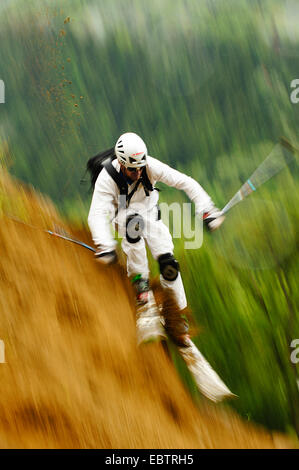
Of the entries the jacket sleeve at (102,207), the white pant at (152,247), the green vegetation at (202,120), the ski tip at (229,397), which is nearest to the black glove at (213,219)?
the white pant at (152,247)

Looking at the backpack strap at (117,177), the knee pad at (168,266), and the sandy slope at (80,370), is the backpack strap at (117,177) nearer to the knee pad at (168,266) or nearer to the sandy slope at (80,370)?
the knee pad at (168,266)

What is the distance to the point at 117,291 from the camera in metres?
4.66

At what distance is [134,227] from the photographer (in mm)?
3896

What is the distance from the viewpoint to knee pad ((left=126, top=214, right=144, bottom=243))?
386 cm

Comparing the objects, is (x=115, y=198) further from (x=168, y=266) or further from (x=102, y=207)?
(x=168, y=266)

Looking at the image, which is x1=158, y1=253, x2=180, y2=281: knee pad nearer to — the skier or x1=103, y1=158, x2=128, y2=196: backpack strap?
the skier

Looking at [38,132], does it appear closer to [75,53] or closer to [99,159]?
[75,53]

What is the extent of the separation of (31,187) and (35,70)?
2139 mm

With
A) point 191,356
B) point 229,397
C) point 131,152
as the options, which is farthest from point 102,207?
point 229,397

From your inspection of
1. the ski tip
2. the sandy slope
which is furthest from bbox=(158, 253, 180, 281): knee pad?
the ski tip

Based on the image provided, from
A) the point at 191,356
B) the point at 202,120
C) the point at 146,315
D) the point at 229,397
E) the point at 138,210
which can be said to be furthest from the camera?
the point at 202,120

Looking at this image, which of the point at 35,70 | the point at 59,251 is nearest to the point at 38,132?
the point at 35,70

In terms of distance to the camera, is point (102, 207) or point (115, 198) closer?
point (102, 207)

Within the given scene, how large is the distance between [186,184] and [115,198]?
2.04 feet
